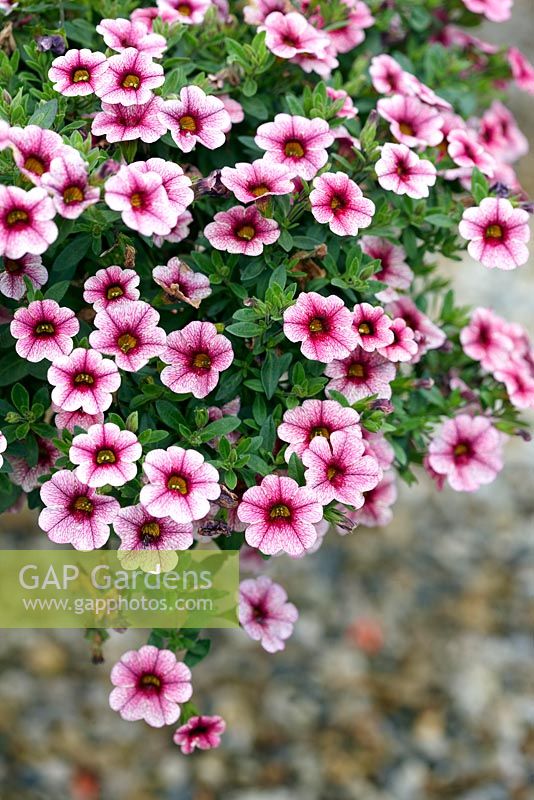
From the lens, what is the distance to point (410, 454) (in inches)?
57.0

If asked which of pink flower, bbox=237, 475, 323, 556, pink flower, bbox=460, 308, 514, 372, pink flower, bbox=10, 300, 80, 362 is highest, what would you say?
pink flower, bbox=10, 300, 80, 362

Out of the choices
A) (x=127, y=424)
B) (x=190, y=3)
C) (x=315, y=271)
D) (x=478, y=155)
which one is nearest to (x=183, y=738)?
(x=127, y=424)

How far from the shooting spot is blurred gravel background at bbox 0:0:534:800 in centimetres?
221

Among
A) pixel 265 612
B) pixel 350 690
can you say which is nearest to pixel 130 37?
pixel 265 612

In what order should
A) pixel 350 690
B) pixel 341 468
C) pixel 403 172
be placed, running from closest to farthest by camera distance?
pixel 341 468 < pixel 403 172 < pixel 350 690

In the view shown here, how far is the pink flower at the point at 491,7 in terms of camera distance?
159cm

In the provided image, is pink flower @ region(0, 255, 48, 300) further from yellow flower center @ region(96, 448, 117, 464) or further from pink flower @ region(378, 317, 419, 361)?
pink flower @ region(378, 317, 419, 361)

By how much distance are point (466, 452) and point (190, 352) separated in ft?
1.58

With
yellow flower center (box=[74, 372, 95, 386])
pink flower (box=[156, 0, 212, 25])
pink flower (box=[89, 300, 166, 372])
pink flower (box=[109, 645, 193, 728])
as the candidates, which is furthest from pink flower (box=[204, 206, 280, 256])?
pink flower (box=[109, 645, 193, 728])

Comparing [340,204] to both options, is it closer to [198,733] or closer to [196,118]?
[196,118]

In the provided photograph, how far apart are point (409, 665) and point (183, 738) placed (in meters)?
1.26

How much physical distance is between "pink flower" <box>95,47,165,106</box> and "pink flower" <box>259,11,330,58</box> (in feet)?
0.79

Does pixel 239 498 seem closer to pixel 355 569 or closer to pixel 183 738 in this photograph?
pixel 183 738

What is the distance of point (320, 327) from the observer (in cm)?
115
